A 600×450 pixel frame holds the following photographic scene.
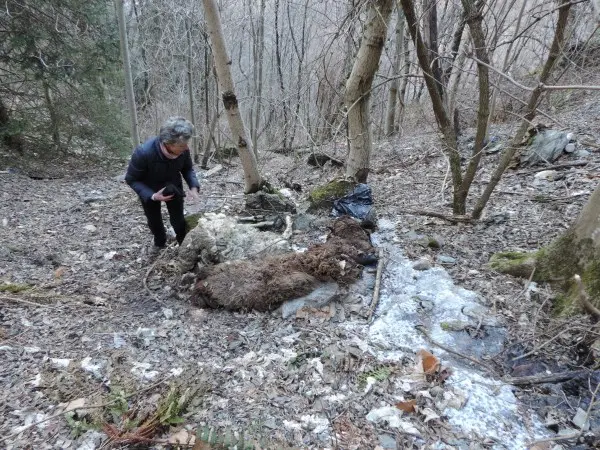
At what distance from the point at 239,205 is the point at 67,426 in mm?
4032

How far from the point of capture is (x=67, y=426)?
6.54 ft

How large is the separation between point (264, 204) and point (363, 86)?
205cm

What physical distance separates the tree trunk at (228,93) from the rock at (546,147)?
3.97 m

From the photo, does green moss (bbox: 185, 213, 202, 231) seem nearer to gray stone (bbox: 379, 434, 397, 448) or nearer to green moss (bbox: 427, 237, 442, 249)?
green moss (bbox: 427, 237, 442, 249)

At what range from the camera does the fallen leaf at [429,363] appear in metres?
2.38

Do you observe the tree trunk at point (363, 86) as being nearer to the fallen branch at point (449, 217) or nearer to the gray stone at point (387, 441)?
the fallen branch at point (449, 217)

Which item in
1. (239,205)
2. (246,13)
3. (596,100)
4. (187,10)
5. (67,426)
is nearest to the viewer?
(67,426)

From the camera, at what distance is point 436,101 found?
407 cm

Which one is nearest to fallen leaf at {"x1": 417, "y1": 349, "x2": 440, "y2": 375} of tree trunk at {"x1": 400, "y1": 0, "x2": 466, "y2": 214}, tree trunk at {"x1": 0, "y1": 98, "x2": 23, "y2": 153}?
tree trunk at {"x1": 400, "y1": 0, "x2": 466, "y2": 214}

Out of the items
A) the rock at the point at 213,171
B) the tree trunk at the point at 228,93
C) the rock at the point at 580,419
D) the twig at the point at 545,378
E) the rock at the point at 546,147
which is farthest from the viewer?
the rock at the point at 213,171

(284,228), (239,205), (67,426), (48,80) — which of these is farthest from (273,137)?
(67,426)

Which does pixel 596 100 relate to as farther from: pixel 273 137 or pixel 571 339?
pixel 273 137

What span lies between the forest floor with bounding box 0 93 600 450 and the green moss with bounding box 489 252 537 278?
0.11 meters

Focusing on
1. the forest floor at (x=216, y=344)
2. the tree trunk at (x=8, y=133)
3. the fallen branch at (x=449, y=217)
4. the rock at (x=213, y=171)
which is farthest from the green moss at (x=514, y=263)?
the tree trunk at (x=8, y=133)
